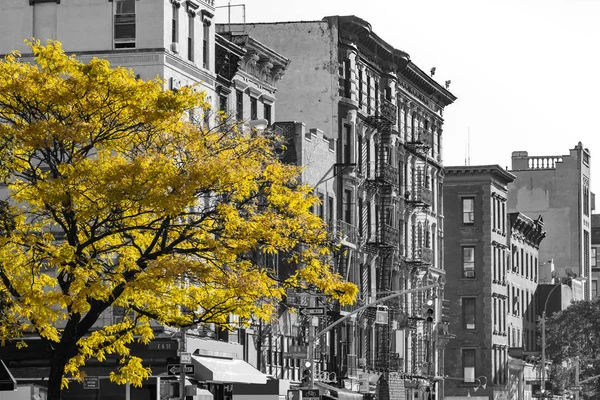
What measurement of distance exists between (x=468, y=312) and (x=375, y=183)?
32576 millimetres

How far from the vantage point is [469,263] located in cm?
10838

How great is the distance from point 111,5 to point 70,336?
18950mm

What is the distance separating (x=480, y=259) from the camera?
108 meters

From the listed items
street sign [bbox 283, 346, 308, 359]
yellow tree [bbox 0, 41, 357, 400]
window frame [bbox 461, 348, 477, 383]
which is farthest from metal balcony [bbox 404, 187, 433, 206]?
yellow tree [bbox 0, 41, 357, 400]

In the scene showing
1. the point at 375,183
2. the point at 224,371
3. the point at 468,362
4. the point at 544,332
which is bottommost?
the point at 224,371

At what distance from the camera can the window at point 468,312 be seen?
108125 mm

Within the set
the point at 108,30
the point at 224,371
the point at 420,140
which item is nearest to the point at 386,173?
the point at 420,140

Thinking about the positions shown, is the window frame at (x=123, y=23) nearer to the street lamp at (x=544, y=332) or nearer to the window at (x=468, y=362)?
the street lamp at (x=544, y=332)

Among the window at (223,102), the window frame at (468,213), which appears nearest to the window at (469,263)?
the window frame at (468,213)

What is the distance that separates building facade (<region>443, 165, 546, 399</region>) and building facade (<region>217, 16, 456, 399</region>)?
512 inches

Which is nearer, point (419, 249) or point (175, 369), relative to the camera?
point (175, 369)

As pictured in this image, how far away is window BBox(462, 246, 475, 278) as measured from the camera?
10819 cm

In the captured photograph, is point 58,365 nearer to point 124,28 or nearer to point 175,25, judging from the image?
point 124,28

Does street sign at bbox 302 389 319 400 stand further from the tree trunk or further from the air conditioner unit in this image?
the tree trunk
